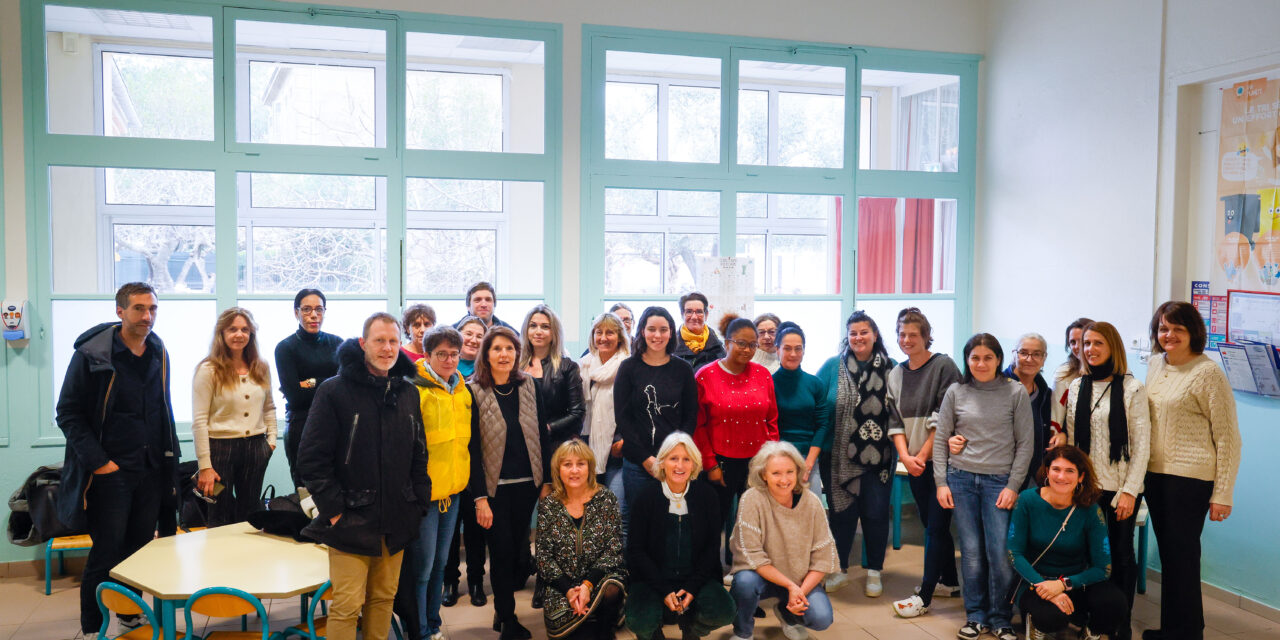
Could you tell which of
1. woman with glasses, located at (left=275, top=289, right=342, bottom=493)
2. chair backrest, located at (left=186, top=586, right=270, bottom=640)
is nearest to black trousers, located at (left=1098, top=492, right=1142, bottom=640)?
chair backrest, located at (left=186, top=586, right=270, bottom=640)

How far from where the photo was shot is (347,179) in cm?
536

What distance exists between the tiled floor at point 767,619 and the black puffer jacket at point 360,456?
1.01 m

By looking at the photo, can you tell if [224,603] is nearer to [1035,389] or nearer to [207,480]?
[207,480]

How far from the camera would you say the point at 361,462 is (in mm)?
3227

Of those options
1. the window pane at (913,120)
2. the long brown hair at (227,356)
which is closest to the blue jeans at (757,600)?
the long brown hair at (227,356)

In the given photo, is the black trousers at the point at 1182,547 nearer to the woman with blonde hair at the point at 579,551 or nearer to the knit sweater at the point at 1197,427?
the knit sweater at the point at 1197,427

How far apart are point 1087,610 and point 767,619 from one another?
4.52 ft

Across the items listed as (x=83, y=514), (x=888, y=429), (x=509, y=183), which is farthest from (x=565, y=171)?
(x=83, y=514)

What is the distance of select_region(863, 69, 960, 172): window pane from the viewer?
6.29 m

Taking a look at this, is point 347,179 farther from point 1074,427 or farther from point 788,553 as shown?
point 1074,427

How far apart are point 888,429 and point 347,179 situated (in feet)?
10.9

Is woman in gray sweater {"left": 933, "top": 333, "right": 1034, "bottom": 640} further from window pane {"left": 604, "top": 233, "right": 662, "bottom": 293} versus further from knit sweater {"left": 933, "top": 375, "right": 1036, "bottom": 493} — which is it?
window pane {"left": 604, "top": 233, "right": 662, "bottom": 293}

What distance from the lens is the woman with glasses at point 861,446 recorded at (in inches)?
181

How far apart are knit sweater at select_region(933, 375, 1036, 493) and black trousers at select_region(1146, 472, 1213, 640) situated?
55cm
